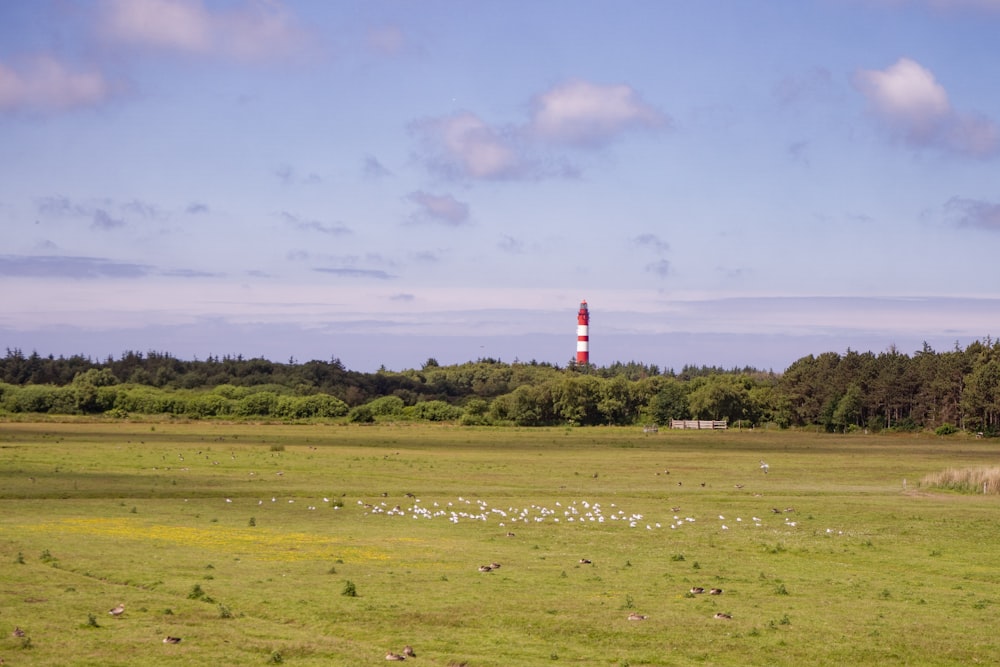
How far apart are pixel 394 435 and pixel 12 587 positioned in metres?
92.5

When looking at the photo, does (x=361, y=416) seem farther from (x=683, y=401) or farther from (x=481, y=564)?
(x=481, y=564)

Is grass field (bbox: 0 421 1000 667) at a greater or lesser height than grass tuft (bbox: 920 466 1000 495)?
lesser

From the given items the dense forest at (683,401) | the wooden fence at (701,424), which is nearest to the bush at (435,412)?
the dense forest at (683,401)

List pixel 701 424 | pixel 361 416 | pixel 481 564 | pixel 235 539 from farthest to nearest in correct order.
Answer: pixel 361 416, pixel 701 424, pixel 235 539, pixel 481 564

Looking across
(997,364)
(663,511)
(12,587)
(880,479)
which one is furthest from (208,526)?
(997,364)

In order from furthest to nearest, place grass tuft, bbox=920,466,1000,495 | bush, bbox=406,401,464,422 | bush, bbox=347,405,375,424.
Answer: bush, bbox=406,401,464,422
bush, bbox=347,405,375,424
grass tuft, bbox=920,466,1000,495

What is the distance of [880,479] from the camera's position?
2527 inches

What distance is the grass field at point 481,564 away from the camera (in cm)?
1933

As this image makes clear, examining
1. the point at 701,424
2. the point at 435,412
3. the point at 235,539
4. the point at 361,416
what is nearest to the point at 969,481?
the point at 235,539

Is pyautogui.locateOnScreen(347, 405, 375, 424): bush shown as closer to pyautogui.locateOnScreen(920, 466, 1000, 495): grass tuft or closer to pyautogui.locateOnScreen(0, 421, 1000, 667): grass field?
pyautogui.locateOnScreen(0, 421, 1000, 667): grass field

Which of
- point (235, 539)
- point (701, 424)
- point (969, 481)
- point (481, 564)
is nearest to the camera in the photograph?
point (481, 564)

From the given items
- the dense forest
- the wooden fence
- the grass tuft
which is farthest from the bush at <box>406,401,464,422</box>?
the grass tuft

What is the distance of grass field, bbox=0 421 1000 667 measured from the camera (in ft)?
63.4

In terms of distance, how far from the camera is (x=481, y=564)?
28.3 meters
